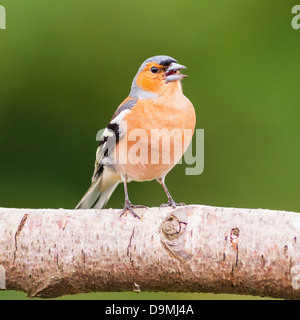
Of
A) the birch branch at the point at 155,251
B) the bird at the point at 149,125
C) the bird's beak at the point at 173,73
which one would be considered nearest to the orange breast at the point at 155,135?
the bird at the point at 149,125

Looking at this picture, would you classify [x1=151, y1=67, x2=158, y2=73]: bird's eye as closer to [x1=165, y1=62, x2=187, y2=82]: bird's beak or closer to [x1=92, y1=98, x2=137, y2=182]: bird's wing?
[x1=165, y1=62, x2=187, y2=82]: bird's beak

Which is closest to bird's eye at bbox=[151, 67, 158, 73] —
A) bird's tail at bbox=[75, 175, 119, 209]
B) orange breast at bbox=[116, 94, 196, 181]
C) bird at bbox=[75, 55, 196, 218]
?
bird at bbox=[75, 55, 196, 218]

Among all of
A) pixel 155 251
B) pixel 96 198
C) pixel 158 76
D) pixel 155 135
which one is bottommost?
pixel 155 251

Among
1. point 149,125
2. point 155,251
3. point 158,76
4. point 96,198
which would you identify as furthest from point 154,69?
point 155,251

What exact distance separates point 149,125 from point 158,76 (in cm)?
36

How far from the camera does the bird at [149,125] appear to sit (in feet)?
10.1

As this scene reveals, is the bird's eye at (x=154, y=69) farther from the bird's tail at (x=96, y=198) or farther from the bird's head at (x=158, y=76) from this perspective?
the bird's tail at (x=96, y=198)

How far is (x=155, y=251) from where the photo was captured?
2.39m

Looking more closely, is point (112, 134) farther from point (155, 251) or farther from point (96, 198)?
point (155, 251)

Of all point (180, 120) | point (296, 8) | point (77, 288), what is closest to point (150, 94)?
point (180, 120)

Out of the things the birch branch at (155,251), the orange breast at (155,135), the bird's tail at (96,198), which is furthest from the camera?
the bird's tail at (96,198)

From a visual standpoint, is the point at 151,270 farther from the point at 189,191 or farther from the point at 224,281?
the point at 189,191

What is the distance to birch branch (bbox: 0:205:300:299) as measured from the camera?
7.46ft

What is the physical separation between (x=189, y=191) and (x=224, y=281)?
6.69ft
